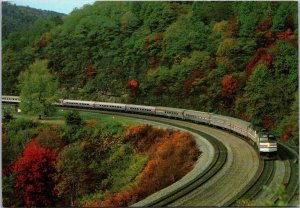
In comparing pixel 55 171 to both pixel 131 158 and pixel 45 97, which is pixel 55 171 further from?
pixel 45 97

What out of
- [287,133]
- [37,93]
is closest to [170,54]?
[37,93]

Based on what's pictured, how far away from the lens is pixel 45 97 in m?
30.3

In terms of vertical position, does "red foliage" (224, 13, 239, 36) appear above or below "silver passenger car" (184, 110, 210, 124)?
above

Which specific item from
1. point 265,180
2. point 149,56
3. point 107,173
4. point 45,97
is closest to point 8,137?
point 45,97

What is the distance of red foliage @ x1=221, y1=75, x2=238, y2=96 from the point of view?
32031 millimetres

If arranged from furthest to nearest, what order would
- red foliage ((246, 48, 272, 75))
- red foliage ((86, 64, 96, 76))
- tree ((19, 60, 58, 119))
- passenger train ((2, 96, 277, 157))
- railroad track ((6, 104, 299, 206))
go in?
red foliage ((86, 64, 96, 76)) → red foliage ((246, 48, 272, 75)) → tree ((19, 60, 58, 119)) → passenger train ((2, 96, 277, 157)) → railroad track ((6, 104, 299, 206))

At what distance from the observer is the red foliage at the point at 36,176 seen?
25203mm

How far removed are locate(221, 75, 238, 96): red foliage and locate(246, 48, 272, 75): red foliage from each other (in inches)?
48.6

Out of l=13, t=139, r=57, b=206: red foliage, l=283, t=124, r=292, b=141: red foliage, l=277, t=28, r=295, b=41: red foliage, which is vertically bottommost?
l=13, t=139, r=57, b=206: red foliage

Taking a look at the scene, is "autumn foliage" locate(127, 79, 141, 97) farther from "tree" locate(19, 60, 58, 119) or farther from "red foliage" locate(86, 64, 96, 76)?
"tree" locate(19, 60, 58, 119)

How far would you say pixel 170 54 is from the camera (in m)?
34.6

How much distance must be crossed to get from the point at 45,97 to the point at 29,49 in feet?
18.3

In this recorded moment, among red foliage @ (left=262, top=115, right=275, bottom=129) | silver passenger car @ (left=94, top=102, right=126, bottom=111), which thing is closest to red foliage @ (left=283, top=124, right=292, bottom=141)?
red foliage @ (left=262, top=115, right=275, bottom=129)

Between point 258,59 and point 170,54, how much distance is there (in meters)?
6.78
